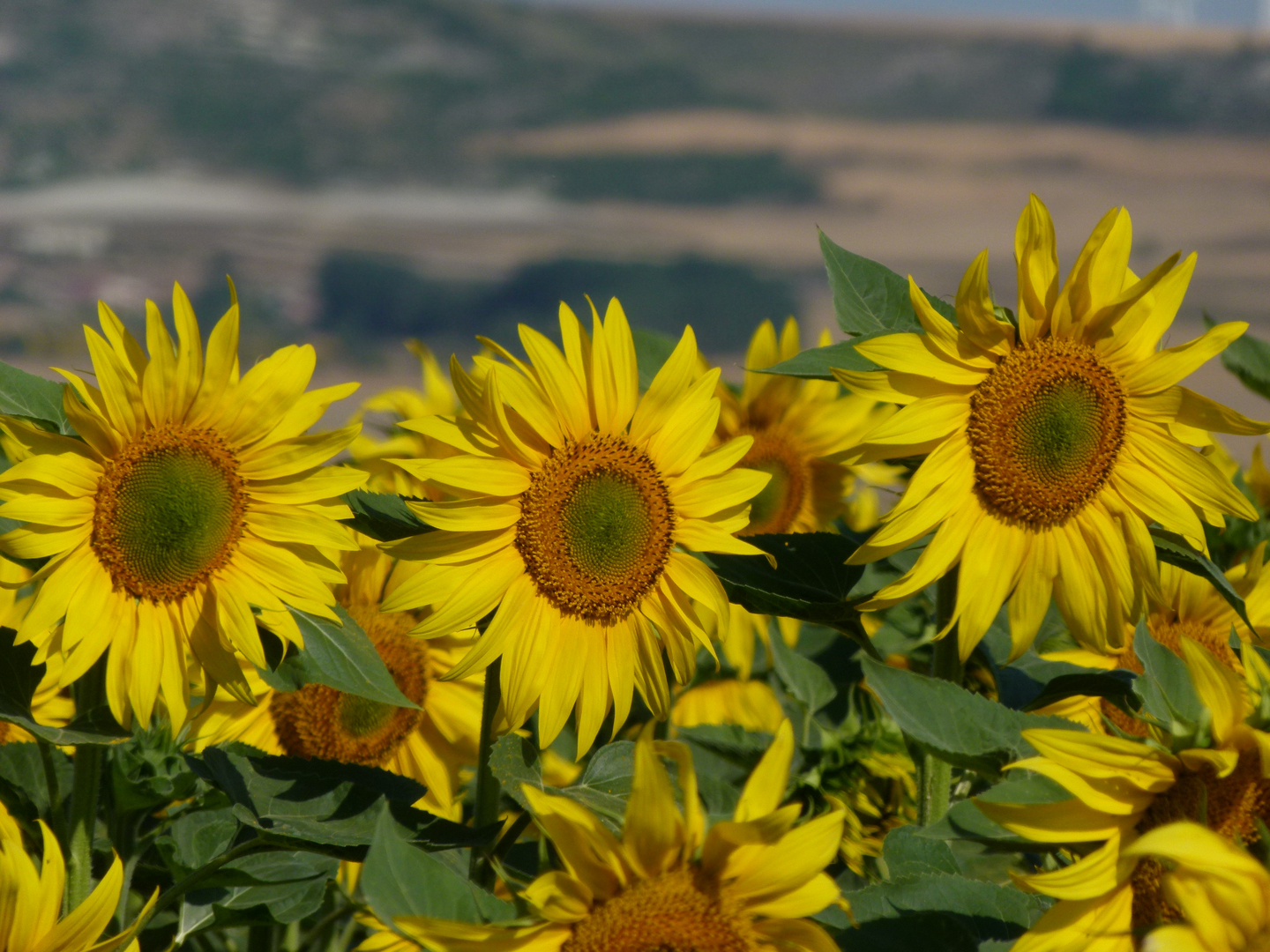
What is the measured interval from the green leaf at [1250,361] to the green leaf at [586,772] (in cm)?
111

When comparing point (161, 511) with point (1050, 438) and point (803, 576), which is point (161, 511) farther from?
point (1050, 438)

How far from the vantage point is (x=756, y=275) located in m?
19.4

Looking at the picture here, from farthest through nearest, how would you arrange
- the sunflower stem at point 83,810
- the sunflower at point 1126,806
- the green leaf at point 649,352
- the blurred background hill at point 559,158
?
the blurred background hill at point 559,158, the green leaf at point 649,352, the sunflower stem at point 83,810, the sunflower at point 1126,806

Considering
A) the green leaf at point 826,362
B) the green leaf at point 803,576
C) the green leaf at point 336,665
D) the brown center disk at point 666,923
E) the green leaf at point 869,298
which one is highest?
the green leaf at point 869,298

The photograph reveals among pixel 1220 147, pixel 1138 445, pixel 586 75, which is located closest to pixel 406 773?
pixel 1138 445

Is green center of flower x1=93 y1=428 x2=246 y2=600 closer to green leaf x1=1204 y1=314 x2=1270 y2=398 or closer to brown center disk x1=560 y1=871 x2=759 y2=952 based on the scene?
brown center disk x1=560 y1=871 x2=759 y2=952

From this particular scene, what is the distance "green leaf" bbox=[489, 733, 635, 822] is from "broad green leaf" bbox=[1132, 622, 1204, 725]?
0.45 metres

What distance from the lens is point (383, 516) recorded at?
137 cm

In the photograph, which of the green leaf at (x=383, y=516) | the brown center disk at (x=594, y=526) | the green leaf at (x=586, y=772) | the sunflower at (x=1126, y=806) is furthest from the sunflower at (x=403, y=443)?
the sunflower at (x=1126, y=806)

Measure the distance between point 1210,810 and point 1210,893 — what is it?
15 cm

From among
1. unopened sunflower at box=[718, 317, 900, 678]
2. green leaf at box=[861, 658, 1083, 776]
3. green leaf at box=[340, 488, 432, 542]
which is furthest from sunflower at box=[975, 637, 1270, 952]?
unopened sunflower at box=[718, 317, 900, 678]

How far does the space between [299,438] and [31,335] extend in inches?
625

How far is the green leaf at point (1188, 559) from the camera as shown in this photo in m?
1.22

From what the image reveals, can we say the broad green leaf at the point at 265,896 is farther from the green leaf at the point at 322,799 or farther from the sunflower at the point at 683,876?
the sunflower at the point at 683,876
